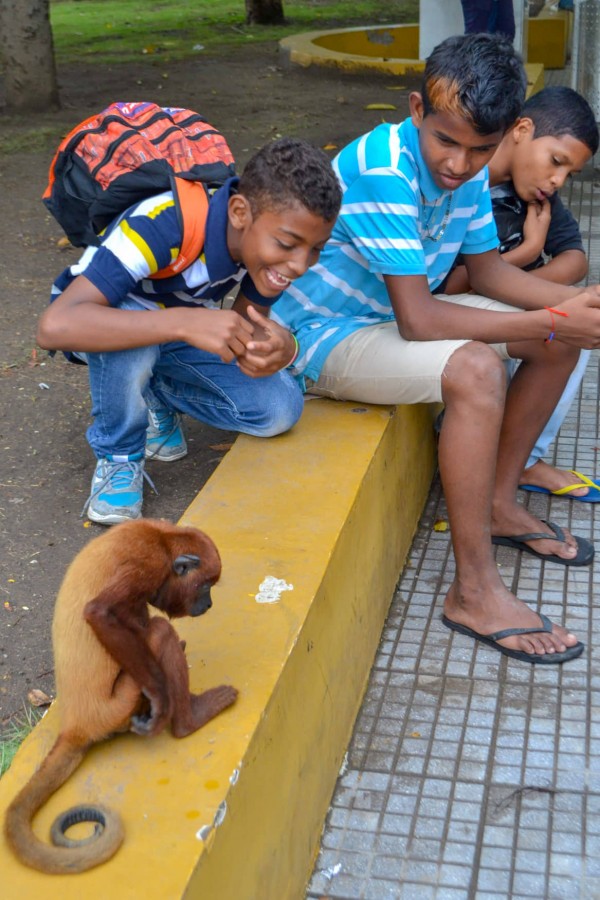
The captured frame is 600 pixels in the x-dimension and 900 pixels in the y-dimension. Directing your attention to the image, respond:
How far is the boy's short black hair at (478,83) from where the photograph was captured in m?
2.77

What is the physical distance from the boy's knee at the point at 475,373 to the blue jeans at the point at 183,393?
45cm

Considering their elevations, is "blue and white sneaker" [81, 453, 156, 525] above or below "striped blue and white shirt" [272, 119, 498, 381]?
below

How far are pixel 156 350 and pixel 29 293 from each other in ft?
7.59

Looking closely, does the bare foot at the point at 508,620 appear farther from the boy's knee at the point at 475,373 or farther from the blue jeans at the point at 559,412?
the blue jeans at the point at 559,412

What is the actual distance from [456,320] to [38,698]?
1524 millimetres

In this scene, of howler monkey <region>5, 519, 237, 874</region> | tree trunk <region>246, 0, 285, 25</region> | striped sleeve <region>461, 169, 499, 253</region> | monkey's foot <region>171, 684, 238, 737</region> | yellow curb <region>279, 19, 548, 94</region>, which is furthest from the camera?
tree trunk <region>246, 0, 285, 25</region>

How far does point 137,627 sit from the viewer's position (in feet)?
5.96

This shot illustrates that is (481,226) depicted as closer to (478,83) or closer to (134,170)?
(478,83)

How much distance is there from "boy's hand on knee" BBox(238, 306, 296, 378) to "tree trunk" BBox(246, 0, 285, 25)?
44.5 feet

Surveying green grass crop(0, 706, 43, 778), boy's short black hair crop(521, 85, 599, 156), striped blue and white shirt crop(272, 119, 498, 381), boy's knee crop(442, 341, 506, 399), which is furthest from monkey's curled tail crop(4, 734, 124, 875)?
boy's short black hair crop(521, 85, 599, 156)

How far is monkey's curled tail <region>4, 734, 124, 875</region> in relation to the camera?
1604mm

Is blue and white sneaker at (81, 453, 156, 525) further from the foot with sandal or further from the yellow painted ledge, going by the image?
the foot with sandal

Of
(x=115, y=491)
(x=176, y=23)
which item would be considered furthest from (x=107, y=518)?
(x=176, y=23)

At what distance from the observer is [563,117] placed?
3537 millimetres
